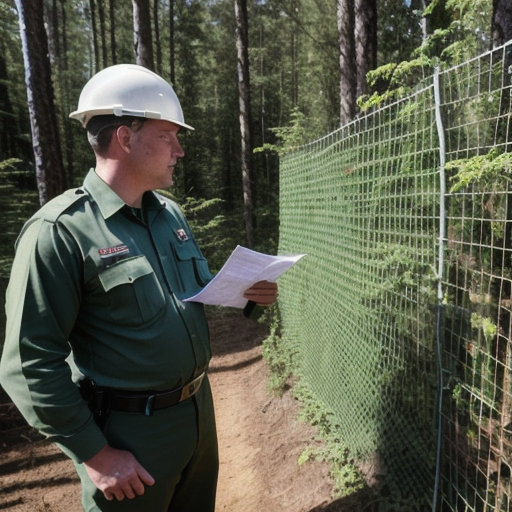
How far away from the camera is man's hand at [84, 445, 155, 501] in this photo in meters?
1.71

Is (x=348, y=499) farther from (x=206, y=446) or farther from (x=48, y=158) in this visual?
(x=48, y=158)

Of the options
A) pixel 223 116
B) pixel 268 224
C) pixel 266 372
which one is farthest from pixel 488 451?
pixel 223 116

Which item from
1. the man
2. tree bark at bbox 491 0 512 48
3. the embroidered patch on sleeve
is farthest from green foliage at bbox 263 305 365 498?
tree bark at bbox 491 0 512 48

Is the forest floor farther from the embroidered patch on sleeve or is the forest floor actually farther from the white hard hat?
the white hard hat

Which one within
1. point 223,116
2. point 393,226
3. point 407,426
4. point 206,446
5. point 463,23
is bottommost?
point 407,426

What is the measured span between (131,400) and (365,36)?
28.1 feet

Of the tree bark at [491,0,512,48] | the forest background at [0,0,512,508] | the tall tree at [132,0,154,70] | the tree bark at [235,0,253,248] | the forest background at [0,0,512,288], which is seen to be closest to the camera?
the tree bark at [491,0,512,48]

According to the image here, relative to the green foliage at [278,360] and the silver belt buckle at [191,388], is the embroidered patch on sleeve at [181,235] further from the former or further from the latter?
the green foliage at [278,360]

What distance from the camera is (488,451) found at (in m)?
2.07

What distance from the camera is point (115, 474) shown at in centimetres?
173

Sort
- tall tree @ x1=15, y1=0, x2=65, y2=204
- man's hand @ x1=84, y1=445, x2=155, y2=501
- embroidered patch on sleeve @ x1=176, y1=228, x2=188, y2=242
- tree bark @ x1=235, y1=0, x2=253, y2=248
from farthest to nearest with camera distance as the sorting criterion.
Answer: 1. tree bark @ x1=235, y1=0, x2=253, y2=248
2. tall tree @ x1=15, y1=0, x2=65, y2=204
3. embroidered patch on sleeve @ x1=176, y1=228, x2=188, y2=242
4. man's hand @ x1=84, y1=445, x2=155, y2=501

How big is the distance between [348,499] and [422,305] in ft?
5.25

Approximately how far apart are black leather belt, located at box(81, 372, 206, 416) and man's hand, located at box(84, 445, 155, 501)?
16 cm

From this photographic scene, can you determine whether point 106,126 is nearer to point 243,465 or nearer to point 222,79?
point 243,465
